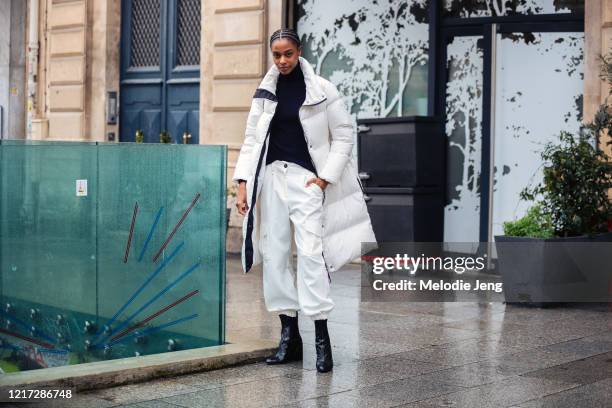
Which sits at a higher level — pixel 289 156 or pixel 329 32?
pixel 329 32

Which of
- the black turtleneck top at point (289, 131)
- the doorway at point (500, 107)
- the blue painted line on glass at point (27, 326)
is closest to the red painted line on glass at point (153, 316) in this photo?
the blue painted line on glass at point (27, 326)

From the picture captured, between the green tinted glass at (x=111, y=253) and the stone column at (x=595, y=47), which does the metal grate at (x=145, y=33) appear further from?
the green tinted glass at (x=111, y=253)

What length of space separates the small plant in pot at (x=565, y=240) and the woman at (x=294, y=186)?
2803mm

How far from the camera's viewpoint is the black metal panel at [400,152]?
34.6 feet

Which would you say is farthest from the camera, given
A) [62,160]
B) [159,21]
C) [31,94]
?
[31,94]

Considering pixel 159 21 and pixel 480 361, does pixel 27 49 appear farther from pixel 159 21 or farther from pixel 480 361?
pixel 480 361

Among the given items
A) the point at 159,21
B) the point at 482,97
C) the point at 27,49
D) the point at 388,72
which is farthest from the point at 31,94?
the point at 482,97

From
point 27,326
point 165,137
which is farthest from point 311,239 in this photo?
point 165,137

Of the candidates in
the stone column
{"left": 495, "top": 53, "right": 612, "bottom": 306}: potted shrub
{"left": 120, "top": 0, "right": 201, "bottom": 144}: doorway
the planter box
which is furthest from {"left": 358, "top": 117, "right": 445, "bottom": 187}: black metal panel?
{"left": 120, "top": 0, "right": 201, "bottom": 144}: doorway

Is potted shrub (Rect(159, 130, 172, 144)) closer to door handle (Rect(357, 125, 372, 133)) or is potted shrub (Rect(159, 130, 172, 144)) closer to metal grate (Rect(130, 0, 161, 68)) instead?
metal grate (Rect(130, 0, 161, 68))

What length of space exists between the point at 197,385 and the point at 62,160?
1.47 meters

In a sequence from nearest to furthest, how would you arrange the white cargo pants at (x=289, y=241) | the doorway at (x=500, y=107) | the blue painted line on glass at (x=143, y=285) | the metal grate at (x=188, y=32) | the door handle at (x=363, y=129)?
1. the white cargo pants at (x=289, y=241)
2. the blue painted line on glass at (x=143, y=285)
3. the doorway at (x=500, y=107)
4. the door handle at (x=363, y=129)
5. the metal grate at (x=188, y=32)

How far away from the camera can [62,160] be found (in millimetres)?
5934

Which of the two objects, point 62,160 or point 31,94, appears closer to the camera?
point 62,160
